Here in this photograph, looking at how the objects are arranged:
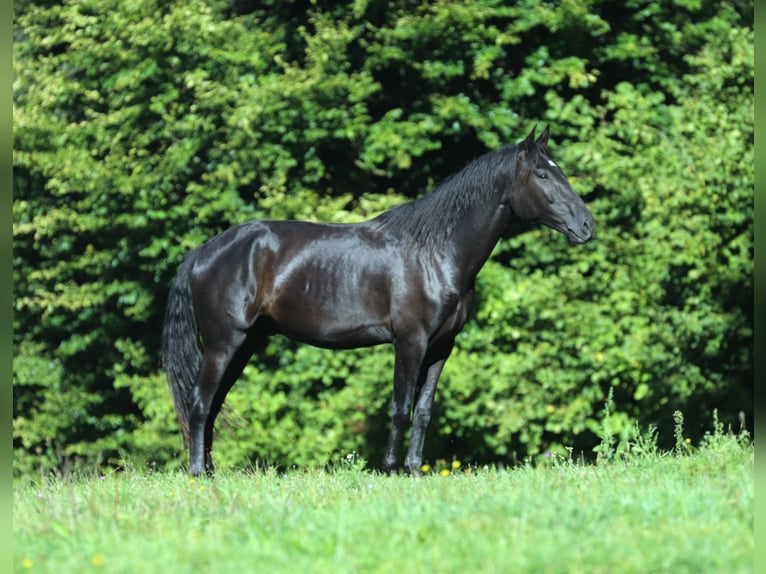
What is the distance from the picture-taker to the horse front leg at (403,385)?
671 centimetres

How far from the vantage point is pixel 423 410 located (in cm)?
692

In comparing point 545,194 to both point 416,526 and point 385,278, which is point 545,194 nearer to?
point 385,278

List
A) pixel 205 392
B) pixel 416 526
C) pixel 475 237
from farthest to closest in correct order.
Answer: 1. pixel 205 392
2. pixel 475 237
3. pixel 416 526

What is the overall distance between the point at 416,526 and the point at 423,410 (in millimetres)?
2445

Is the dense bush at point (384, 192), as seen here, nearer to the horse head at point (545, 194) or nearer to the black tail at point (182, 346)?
the black tail at point (182, 346)

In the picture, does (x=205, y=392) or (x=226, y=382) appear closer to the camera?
(x=205, y=392)

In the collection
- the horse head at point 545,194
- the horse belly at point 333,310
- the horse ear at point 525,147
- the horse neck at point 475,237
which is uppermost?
the horse ear at point 525,147

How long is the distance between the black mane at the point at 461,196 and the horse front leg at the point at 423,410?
2.53 ft

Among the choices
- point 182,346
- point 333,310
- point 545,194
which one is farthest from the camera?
point 182,346

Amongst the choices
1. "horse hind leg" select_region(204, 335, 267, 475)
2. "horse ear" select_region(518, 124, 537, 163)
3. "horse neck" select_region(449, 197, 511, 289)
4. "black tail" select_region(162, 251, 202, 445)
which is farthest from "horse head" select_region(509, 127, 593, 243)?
"black tail" select_region(162, 251, 202, 445)

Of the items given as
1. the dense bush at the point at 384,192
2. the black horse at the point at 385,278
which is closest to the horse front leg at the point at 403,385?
the black horse at the point at 385,278

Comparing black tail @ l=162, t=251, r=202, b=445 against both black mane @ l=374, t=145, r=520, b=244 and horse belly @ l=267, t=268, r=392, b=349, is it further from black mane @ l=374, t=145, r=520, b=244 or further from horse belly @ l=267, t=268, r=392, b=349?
black mane @ l=374, t=145, r=520, b=244

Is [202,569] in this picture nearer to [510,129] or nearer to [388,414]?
[388,414]

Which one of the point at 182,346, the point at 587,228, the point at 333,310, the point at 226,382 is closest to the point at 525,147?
the point at 587,228
